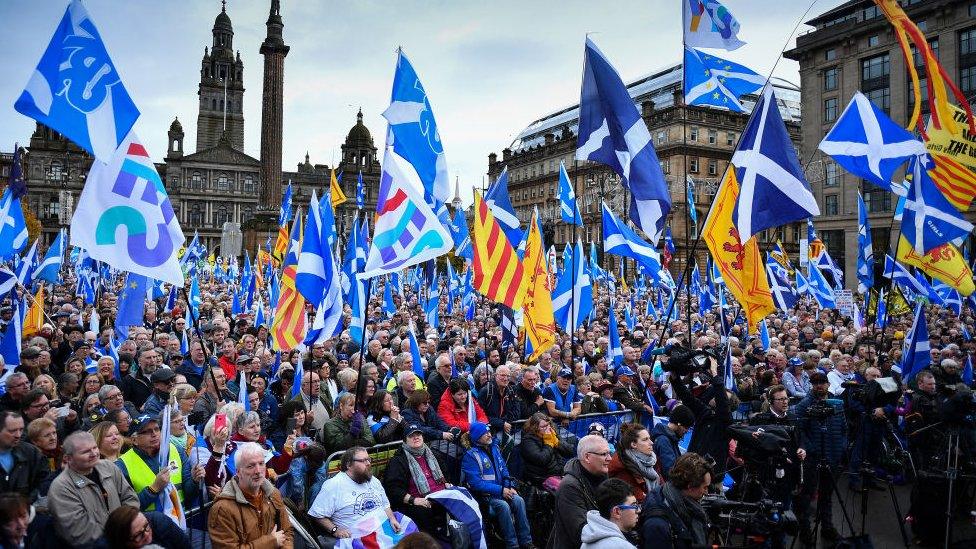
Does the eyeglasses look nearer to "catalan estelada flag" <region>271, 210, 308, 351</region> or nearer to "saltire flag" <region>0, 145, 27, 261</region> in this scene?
"catalan estelada flag" <region>271, 210, 308, 351</region>

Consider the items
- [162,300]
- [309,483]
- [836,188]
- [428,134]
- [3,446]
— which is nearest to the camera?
[3,446]

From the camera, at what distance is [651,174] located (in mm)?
8812

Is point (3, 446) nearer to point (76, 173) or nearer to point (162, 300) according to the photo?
point (162, 300)

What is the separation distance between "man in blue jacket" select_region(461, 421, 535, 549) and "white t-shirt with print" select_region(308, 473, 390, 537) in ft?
4.11

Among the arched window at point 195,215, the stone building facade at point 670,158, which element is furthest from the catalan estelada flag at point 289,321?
the arched window at point 195,215

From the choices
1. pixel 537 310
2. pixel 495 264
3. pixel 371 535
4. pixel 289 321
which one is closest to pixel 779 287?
pixel 537 310

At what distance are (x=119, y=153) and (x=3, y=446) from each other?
2947 mm

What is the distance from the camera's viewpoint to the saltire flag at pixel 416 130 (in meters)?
8.97

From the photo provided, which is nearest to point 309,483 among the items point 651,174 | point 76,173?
point 651,174

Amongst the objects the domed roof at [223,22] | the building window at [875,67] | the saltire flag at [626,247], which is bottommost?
the saltire flag at [626,247]

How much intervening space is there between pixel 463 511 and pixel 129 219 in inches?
159

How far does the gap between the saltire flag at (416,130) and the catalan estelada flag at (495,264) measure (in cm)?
152

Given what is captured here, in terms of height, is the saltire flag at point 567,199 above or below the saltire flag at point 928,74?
below

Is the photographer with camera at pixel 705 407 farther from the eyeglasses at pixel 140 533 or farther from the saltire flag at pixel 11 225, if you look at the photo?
the saltire flag at pixel 11 225
